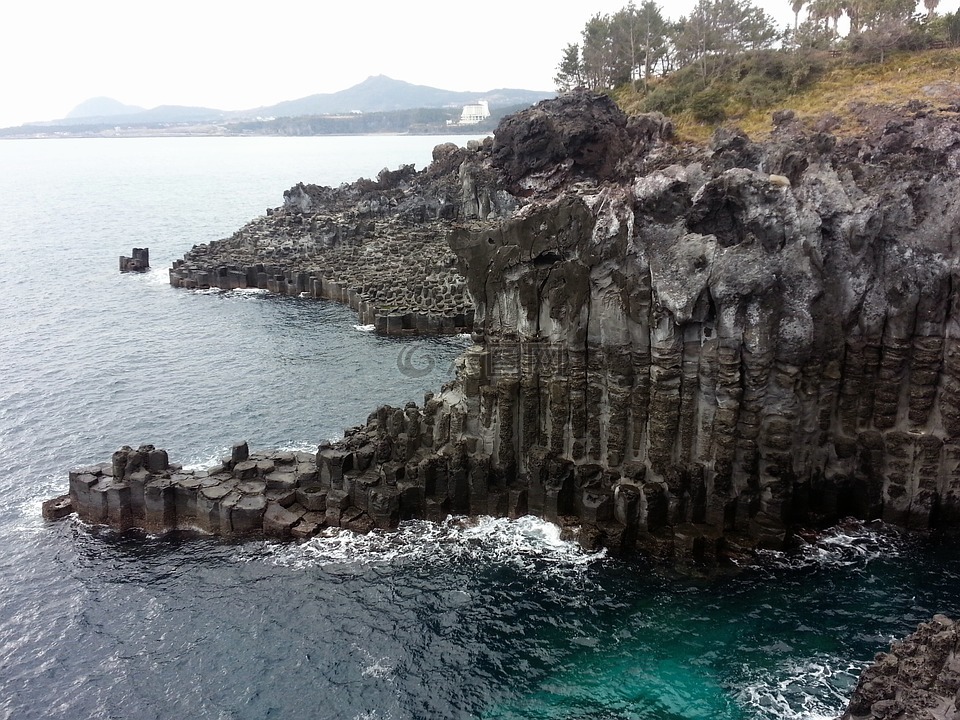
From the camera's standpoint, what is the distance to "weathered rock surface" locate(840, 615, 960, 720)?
59.0 ft

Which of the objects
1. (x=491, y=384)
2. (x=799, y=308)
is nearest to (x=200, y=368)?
(x=491, y=384)

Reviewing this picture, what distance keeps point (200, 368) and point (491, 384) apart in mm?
31654

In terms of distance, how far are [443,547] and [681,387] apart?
1213cm

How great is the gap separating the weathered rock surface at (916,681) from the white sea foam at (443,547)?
39.1 feet

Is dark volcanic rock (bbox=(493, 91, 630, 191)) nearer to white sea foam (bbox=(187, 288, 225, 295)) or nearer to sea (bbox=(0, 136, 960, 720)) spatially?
white sea foam (bbox=(187, 288, 225, 295))

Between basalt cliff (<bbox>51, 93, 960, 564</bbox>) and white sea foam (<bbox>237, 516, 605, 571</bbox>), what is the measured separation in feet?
2.73

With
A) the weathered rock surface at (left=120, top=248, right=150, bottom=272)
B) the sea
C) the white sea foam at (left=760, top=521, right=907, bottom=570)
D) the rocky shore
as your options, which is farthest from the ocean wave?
the white sea foam at (left=760, top=521, right=907, bottom=570)

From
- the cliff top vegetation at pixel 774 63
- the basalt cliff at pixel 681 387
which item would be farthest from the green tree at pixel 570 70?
the basalt cliff at pixel 681 387

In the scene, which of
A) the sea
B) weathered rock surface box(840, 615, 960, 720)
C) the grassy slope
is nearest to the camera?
weathered rock surface box(840, 615, 960, 720)

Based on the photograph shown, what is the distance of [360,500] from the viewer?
34844mm

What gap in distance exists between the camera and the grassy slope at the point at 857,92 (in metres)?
77.4

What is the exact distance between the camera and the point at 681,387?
31531 mm

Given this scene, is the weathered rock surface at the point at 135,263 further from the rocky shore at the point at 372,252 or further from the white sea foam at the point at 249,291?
the white sea foam at the point at 249,291

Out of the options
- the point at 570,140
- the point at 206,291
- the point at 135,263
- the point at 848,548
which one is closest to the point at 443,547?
the point at 848,548
